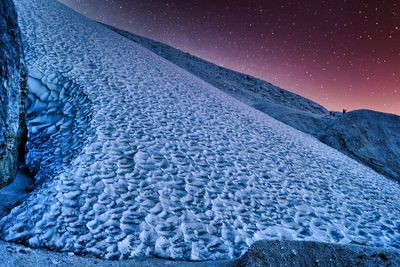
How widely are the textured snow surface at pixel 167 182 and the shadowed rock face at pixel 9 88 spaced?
0.45m

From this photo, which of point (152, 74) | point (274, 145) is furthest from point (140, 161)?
point (152, 74)

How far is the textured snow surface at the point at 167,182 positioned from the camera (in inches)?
123

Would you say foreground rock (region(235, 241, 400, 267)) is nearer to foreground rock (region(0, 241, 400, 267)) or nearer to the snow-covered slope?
foreground rock (region(0, 241, 400, 267))

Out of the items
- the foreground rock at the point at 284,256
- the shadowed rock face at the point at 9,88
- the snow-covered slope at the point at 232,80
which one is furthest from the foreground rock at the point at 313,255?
the snow-covered slope at the point at 232,80

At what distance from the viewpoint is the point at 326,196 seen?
498 cm

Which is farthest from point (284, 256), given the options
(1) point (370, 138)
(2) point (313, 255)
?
(1) point (370, 138)

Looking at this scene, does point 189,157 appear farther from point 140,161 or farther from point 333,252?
point 333,252

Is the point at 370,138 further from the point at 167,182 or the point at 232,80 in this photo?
the point at 232,80

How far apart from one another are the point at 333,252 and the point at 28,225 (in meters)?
2.99

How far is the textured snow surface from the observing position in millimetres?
3127

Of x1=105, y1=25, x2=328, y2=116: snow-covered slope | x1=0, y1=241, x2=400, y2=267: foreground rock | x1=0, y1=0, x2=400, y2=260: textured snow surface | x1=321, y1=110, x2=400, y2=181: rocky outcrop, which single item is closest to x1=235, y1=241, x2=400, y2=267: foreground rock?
x1=0, y1=241, x2=400, y2=267: foreground rock

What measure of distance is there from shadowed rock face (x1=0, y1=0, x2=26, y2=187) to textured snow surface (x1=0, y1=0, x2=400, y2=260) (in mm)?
451

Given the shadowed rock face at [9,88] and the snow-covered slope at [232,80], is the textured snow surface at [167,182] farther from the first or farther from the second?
the snow-covered slope at [232,80]

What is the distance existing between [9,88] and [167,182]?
8.02 ft
